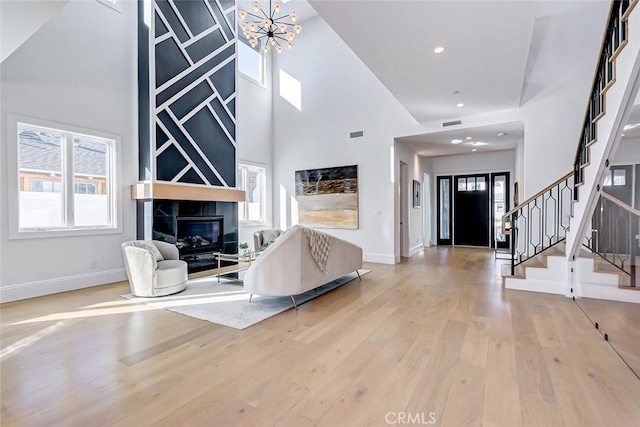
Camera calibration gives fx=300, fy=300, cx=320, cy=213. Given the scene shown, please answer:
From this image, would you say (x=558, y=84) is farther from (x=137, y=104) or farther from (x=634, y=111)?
(x=137, y=104)

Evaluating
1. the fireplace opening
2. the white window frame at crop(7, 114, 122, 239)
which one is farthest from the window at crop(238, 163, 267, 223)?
the white window frame at crop(7, 114, 122, 239)

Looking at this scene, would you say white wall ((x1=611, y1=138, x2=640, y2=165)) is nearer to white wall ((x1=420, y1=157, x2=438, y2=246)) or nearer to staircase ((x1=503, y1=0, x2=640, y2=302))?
staircase ((x1=503, y1=0, x2=640, y2=302))

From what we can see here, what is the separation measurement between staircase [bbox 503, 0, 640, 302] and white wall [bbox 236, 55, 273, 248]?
5550 millimetres

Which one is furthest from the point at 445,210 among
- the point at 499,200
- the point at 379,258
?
the point at 379,258

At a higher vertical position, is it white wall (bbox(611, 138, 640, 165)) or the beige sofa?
white wall (bbox(611, 138, 640, 165))

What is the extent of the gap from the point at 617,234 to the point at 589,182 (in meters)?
0.82

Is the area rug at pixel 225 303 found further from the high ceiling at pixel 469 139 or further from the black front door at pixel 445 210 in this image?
the black front door at pixel 445 210

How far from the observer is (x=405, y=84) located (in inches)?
173

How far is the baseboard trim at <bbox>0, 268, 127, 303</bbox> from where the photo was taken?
3.90 m

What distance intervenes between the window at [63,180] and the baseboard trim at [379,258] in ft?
16.2

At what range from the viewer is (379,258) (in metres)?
6.66

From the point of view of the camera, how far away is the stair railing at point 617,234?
232cm

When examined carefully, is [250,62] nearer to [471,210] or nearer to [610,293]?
[471,210]

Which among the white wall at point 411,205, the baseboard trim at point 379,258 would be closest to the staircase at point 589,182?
the baseboard trim at point 379,258
